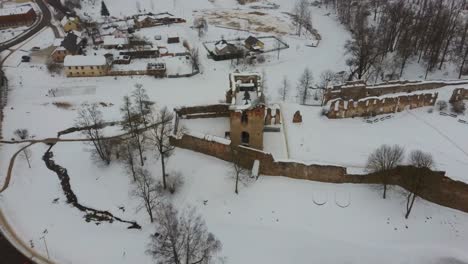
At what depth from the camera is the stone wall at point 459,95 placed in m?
47.2

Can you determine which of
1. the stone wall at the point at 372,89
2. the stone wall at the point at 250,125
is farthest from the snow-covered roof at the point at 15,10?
the stone wall at the point at 372,89

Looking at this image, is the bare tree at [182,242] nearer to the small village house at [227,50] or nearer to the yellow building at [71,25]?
the small village house at [227,50]

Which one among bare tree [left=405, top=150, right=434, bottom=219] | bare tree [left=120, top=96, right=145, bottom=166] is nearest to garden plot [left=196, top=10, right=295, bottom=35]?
bare tree [left=120, top=96, right=145, bottom=166]

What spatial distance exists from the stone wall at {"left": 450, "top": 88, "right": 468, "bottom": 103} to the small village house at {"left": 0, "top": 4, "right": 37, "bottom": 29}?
91683 mm

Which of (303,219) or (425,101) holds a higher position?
(425,101)

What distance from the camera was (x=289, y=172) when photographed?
1510 inches

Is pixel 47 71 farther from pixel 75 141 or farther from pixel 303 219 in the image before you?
pixel 303 219

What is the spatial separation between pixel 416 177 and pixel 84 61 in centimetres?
5548

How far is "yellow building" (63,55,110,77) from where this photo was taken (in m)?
65.2

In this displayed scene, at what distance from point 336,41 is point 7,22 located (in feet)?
254

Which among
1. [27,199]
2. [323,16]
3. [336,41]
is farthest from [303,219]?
[323,16]

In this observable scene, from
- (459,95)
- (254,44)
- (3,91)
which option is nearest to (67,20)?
(3,91)

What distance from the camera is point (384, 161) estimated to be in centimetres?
3591

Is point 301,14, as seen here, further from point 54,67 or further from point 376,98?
point 54,67
